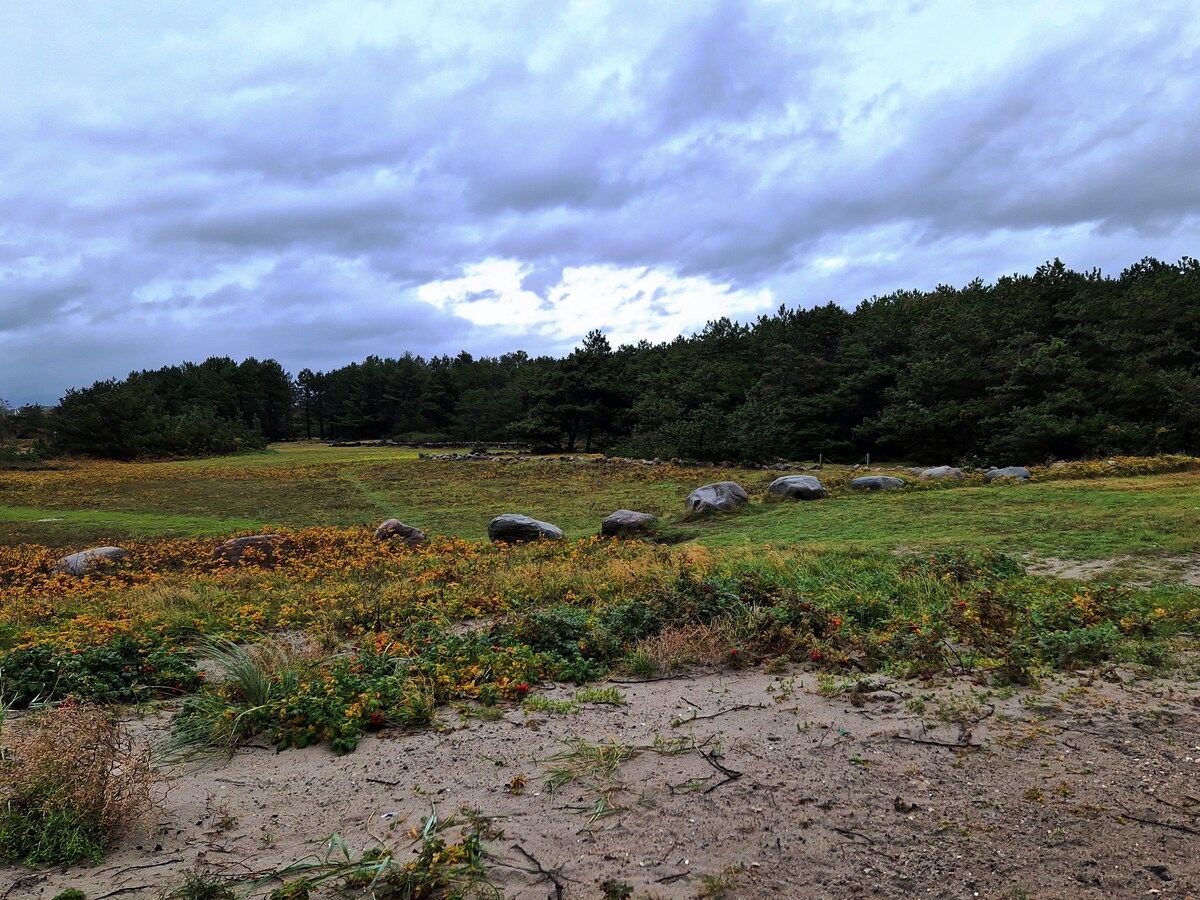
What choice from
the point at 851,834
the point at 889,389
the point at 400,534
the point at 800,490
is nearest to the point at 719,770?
the point at 851,834

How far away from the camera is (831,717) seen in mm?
4430

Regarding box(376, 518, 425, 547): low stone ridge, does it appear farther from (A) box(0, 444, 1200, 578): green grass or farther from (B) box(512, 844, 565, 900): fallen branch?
(B) box(512, 844, 565, 900): fallen branch

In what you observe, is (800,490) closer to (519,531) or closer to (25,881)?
(519,531)

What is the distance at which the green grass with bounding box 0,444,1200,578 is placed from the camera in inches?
428

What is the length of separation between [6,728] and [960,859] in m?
5.13

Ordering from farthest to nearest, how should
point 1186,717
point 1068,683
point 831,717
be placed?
point 1068,683, point 831,717, point 1186,717

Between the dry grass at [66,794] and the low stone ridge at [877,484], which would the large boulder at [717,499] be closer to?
the low stone ridge at [877,484]

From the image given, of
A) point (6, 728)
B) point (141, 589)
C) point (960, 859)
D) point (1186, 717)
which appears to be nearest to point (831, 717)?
point (960, 859)

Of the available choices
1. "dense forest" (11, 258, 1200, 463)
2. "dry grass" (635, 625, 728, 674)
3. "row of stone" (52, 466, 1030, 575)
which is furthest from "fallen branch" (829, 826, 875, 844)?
"dense forest" (11, 258, 1200, 463)

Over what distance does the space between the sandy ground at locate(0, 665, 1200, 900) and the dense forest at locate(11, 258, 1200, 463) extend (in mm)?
25967

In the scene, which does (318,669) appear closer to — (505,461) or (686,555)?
(686,555)

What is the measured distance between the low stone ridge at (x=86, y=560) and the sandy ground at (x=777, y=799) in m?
8.11

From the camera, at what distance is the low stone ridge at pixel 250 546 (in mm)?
11748

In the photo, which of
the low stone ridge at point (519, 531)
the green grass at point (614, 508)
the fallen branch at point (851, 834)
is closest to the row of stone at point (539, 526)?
the low stone ridge at point (519, 531)
